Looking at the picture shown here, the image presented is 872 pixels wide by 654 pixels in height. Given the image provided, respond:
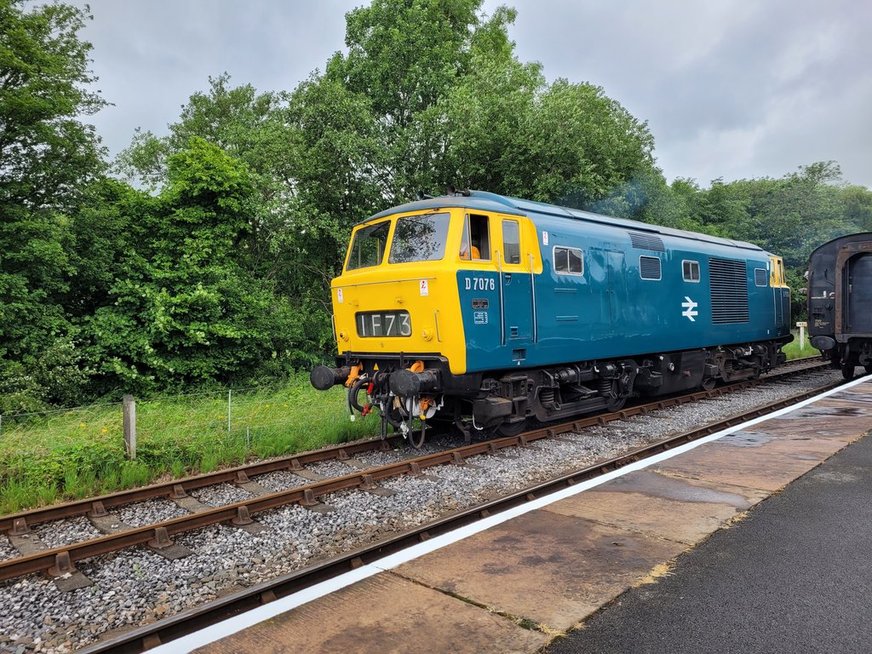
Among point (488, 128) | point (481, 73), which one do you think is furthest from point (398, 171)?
point (481, 73)

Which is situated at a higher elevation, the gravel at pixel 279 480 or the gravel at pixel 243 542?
the gravel at pixel 279 480

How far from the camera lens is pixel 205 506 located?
620 cm

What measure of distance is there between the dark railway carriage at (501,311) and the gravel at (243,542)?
91 centimetres

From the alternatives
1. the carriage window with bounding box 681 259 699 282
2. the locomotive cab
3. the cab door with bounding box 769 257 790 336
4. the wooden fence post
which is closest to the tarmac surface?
the locomotive cab

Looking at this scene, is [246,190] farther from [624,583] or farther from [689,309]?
[624,583]

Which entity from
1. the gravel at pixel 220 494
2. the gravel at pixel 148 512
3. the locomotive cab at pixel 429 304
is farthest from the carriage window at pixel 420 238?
the gravel at pixel 148 512

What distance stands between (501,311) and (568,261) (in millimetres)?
1696

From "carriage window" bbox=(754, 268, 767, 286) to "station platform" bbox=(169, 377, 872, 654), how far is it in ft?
28.8

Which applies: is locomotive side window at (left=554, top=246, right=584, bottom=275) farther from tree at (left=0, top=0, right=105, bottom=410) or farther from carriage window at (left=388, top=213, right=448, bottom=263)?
tree at (left=0, top=0, right=105, bottom=410)

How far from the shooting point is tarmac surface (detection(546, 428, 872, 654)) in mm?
3359

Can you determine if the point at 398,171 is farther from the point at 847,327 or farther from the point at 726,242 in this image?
the point at 847,327

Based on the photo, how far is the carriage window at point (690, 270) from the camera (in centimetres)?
1136

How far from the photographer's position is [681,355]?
11.7 meters

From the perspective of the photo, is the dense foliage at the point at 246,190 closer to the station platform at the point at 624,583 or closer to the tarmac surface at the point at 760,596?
the station platform at the point at 624,583
